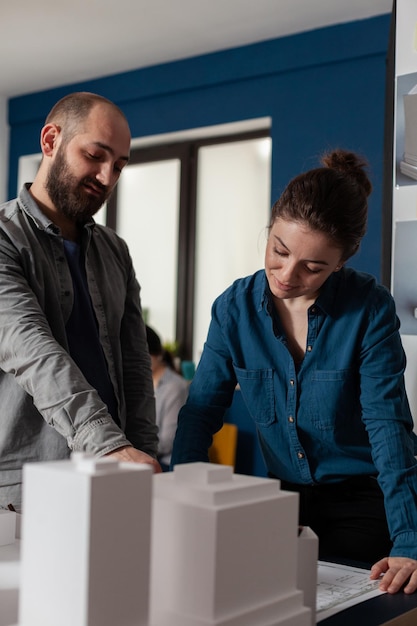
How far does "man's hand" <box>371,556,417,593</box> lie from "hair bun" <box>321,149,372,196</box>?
2.52 ft

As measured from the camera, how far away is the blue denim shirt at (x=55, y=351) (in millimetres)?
1302

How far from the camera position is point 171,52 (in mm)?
4496

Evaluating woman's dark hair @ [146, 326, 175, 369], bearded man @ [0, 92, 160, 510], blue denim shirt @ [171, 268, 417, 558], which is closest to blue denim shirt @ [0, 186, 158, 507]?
bearded man @ [0, 92, 160, 510]

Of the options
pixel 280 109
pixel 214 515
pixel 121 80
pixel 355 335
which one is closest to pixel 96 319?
pixel 355 335

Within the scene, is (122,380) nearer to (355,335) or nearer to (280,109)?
(355,335)

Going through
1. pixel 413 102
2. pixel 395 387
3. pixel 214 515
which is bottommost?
pixel 214 515

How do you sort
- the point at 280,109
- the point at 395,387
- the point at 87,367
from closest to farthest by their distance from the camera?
Answer: 1. the point at 395,387
2. the point at 87,367
3. the point at 280,109

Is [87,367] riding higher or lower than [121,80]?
lower

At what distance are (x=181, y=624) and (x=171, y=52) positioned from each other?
4090mm

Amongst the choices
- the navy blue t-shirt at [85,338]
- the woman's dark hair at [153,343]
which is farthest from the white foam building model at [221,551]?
the woman's dark hair at [153,343]

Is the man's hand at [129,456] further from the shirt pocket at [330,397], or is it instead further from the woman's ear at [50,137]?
the woman's ear at [50,137]

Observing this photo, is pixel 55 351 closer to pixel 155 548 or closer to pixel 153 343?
pixel 155 548

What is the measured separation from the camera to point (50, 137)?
1841 millimetres

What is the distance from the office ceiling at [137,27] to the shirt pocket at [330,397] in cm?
277
